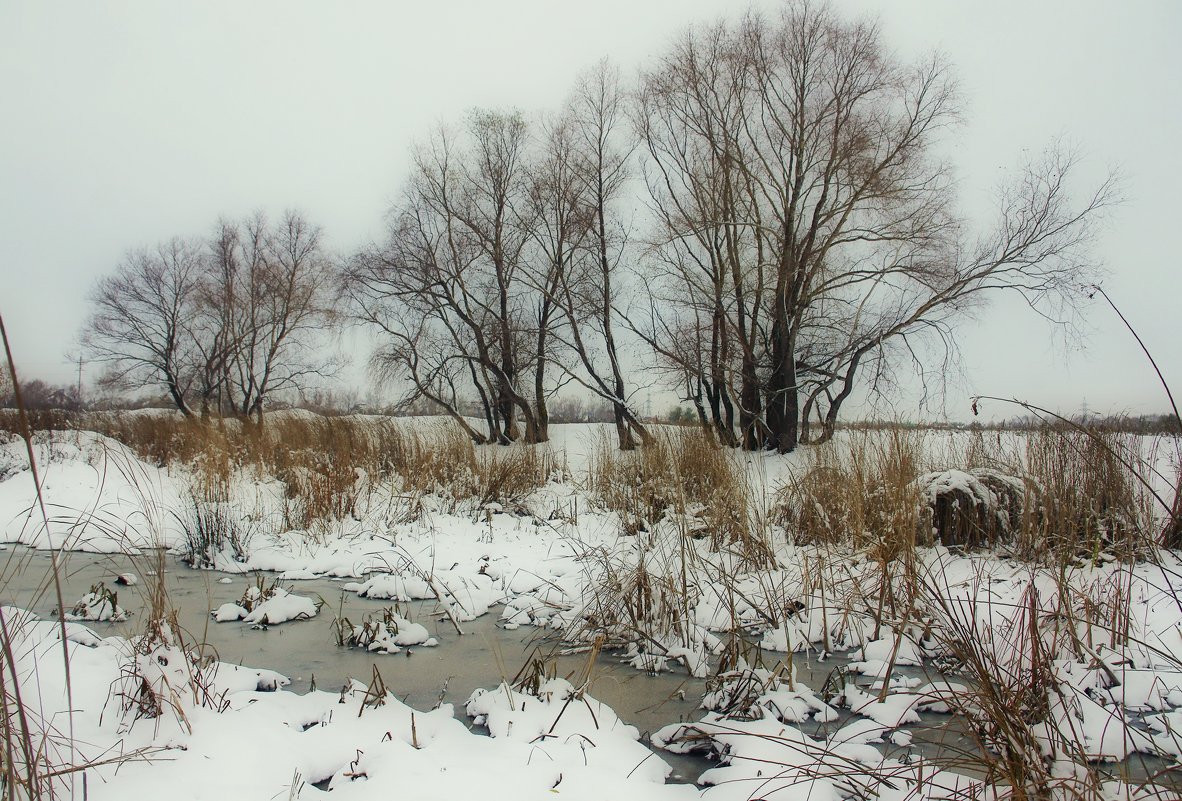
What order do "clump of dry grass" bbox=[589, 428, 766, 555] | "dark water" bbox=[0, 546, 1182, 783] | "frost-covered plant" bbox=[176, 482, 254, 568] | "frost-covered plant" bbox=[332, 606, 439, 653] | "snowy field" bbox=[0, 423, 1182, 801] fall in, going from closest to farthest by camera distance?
"snowy field" bbox=[0, 423, 1182, 801]
"dark water" bbox=[0, 546, 1182, 783]
"frost-covered plant" bbox=[332, 606, 439, 653]
"clump of dry grass" bbox=[589, 428, 766, 555]
"frost-covered plant" bbox=[176, 482, 254, 568]

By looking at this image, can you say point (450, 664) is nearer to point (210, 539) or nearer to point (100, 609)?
point (100, 609)

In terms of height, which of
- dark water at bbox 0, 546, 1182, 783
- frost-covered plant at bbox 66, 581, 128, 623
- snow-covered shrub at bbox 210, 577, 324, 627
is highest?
frost-covered plant at bbox 66, 581, 128, 623

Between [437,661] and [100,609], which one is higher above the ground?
[100,609]

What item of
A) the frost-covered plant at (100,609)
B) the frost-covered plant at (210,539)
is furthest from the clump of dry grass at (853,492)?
the frost-covered plant at (210,539)

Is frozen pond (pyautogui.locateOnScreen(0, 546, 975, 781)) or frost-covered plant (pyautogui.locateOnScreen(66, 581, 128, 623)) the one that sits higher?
frost-covered plant (pyautogui.locateOnScreen(66, 581, 128, 623))

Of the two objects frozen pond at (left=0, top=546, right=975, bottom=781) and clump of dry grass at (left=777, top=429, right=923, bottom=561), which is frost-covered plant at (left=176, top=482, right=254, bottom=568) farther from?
clump of dry grass at (left=777, top=429, right=923, bottom=561)

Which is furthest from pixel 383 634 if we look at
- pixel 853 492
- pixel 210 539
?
pixel 853 492

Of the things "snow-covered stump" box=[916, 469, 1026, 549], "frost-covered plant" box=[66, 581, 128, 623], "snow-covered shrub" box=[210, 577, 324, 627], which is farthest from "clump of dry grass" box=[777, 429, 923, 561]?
"frost-covered plant" box=[66, 581, 128, 623]

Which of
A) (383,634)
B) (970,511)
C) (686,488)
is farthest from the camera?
(686,488)

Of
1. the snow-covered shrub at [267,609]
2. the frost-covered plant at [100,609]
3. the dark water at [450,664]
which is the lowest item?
the dark water at [450,664]

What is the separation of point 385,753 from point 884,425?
5.64 meters

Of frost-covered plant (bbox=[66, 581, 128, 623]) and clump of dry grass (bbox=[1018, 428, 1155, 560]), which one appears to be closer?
frost-covered plant (bbox=[66, 581, 128, 623])

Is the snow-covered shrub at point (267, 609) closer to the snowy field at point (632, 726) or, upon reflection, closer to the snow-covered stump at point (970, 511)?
the snowy field at point (632, 726)

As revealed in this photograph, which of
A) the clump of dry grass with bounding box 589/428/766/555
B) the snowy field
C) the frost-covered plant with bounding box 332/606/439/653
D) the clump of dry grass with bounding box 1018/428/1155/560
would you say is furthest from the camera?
the clump of dry grass with bounding box 589/428/766/555
